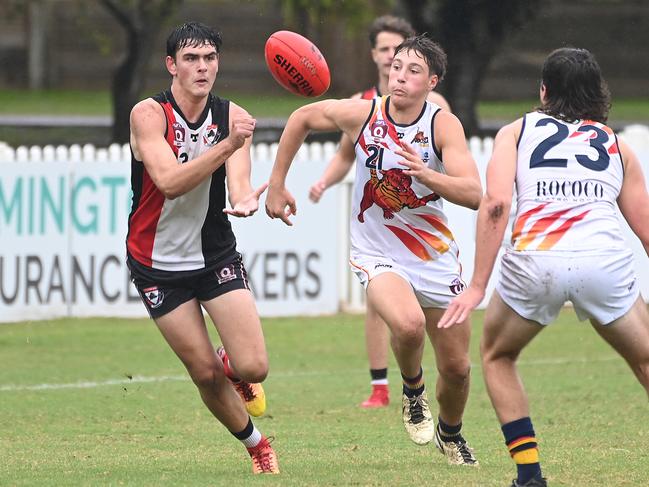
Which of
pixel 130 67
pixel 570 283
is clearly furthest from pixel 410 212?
pixel 130 67

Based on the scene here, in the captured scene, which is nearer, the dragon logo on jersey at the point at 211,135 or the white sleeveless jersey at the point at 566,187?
the white sleeveless jersey at the point at 566,187

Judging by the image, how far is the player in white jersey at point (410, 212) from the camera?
7.34 m

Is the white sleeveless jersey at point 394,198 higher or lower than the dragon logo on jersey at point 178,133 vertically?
lower

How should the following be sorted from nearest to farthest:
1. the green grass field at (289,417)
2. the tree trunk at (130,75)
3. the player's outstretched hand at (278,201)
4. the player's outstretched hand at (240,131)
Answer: the player's outstretched hand at (240,131) → the green grass field at (289,417) → the player's outstretched hand at (278,201) → the tree trunk at (130,75)

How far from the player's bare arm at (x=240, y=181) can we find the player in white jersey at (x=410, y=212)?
447mm

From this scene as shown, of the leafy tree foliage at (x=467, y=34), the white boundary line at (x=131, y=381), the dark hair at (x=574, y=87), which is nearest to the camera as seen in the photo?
the dark hair at (x=574, y=87)

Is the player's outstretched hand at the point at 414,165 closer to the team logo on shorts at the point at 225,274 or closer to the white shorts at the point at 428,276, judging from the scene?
the white shorts at the point at 428,276

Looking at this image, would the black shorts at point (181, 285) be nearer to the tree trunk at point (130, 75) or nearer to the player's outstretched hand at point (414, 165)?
the player's outstretched hand at point (414, 165)

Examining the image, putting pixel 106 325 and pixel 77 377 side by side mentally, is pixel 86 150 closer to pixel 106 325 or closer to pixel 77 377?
pixel 106 325

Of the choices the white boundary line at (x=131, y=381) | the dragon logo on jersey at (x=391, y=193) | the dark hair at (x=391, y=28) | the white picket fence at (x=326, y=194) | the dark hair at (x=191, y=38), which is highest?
the dark hair at (x=191, y=38)

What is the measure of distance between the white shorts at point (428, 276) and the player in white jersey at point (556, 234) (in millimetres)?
1186

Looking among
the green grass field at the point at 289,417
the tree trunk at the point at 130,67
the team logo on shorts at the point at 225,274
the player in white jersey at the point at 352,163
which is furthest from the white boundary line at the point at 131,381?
the tree trunk at the point at 130,67

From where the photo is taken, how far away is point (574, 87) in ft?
20.4

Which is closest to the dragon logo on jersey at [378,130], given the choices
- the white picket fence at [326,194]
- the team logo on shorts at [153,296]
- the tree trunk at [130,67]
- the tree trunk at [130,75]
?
the team logo on shorts at [153,296]
